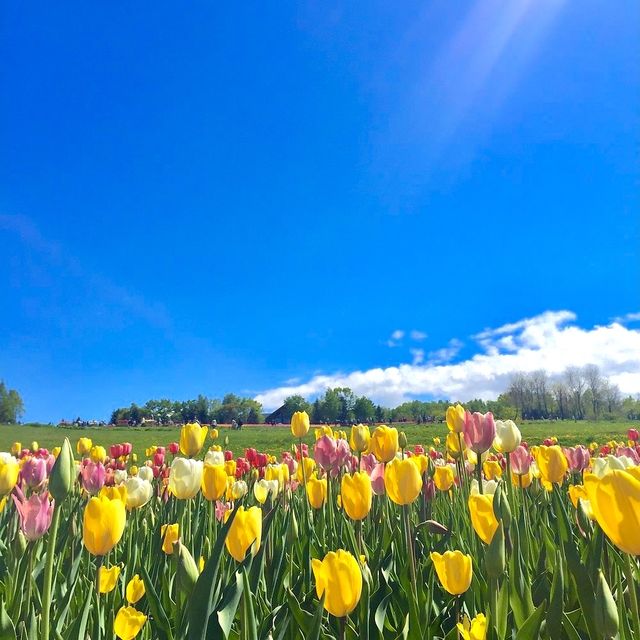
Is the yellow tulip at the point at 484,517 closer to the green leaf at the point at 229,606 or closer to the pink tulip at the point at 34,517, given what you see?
the green leaf at the point at 229,606

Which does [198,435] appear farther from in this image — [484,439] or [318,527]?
[484,439]

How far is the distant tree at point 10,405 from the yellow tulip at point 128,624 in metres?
98.9

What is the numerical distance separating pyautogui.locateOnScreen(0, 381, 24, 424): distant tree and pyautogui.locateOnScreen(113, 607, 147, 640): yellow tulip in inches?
3893

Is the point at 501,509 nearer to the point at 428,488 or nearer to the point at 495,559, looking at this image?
the point at 495,559

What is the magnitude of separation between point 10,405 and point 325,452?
331ft

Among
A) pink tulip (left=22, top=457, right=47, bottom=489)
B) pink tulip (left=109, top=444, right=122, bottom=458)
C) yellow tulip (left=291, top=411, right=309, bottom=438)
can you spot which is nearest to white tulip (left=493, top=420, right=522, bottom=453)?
yellow tulip (left=291, top=411, right=309, bottom=438)

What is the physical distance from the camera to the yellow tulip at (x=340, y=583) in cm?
136

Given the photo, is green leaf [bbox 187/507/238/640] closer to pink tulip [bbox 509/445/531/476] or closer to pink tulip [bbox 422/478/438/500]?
pink tulip [bbox 422/478/438/500]

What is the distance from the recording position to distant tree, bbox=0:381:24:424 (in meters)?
86.9

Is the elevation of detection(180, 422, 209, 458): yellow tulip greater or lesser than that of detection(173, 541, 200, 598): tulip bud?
greater

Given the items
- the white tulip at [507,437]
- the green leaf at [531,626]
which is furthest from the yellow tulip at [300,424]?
the green leaf at [531,626]

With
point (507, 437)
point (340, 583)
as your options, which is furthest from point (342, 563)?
point (507, 437)

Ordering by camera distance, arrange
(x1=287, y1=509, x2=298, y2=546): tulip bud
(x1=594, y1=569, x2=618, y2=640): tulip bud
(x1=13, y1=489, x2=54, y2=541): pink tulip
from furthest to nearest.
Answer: (x1=287, y1=509, x2=298, y2=546): tulip bud < (x1=13, y1=489, x2=54, y2=541): pink tulip < (x1=594, y1=569, x2=618, y2=640): tulip bud

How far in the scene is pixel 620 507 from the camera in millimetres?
1082
